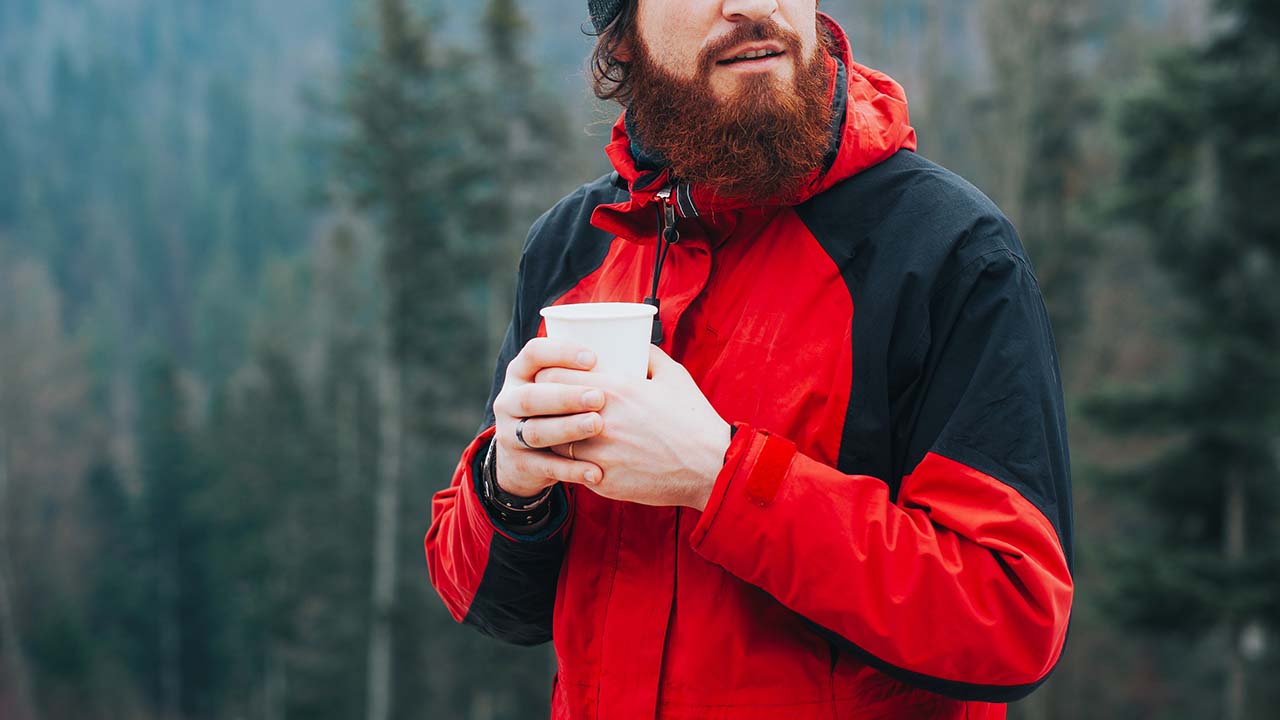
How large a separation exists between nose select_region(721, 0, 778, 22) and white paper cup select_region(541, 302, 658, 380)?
1.71ft

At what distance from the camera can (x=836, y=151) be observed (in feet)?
5.51

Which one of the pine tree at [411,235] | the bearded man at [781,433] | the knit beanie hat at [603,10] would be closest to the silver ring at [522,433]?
the bearded man at [781,433]

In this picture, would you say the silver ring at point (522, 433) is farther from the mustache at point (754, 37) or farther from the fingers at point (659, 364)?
the mustache at point (754, 37)

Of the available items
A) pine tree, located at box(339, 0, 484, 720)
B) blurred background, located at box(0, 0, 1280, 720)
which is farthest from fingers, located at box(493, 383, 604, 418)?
pine tree, located at box(339, 0, 484, 720)

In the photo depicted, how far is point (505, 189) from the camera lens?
20531mm

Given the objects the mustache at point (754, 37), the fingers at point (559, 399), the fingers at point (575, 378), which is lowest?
the fingers at point (559, 399)

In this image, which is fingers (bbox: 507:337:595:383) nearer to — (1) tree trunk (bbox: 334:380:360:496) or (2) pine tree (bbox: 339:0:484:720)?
(2) pine tree (bbox: 339:0:484:720)

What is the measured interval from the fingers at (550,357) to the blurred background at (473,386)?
90cm

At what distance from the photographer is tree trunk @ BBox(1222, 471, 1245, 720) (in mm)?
11312

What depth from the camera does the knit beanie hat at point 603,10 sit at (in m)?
1.89

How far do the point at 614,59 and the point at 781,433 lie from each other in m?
0.83

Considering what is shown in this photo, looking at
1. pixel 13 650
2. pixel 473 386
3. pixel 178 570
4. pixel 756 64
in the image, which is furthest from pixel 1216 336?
pixel 178 570

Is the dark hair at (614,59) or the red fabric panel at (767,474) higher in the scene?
the dark hair at (614,59)

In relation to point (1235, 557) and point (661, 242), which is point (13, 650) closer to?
point (1235, 557)
